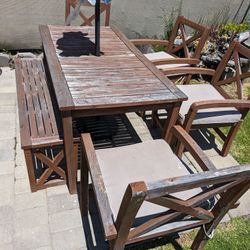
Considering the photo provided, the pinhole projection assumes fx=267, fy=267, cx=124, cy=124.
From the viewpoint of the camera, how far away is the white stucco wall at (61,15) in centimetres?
412

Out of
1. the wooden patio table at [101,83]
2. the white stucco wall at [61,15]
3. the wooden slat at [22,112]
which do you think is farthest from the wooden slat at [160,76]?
the white stucco wall at [61,15]

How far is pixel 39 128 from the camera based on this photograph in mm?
2123

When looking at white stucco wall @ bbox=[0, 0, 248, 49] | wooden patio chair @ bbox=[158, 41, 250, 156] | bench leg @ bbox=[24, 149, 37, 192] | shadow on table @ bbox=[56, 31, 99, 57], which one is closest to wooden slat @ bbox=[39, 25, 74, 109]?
shadow on table @ bbox=[56, 31, 99, 57]

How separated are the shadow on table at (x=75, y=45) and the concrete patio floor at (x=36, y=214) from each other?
111cm

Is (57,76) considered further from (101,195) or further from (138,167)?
(101,195)

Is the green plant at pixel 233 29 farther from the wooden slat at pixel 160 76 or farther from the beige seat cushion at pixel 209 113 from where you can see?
the wooden slat at pixel 160 76

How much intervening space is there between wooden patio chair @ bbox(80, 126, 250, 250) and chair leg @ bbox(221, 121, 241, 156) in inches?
42.4

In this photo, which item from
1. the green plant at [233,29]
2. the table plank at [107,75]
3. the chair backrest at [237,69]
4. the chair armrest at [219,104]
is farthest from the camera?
the green plant at [233,29]

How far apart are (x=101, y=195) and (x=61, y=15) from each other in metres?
3.66

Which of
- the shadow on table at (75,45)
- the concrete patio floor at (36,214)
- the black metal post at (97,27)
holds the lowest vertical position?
the concrete patio floor at (36,214)

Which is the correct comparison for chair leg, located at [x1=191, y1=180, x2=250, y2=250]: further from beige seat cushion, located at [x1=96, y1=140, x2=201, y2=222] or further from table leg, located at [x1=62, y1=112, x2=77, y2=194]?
table leg, located at [x1=62, y1=112, x2=77, y2=194]

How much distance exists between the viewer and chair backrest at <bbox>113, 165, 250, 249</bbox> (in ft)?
3.52

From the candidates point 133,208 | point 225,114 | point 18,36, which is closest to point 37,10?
point 18,36

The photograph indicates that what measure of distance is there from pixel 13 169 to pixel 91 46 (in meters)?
1.45
